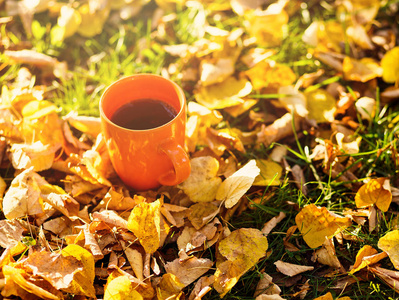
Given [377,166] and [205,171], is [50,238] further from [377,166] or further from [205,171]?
[377,166]

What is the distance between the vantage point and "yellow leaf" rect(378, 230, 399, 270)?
1.08 meters

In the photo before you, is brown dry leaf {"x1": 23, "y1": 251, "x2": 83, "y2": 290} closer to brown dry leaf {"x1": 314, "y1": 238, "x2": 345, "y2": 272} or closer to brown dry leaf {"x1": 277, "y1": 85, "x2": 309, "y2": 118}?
brown dry leaf {"x1": 314, "y1": 238, "x2": 345, "y2": 272}

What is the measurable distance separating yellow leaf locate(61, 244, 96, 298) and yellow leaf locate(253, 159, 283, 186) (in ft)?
1.85

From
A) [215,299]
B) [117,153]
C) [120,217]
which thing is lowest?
[215,299]

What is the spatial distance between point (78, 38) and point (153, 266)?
118cm

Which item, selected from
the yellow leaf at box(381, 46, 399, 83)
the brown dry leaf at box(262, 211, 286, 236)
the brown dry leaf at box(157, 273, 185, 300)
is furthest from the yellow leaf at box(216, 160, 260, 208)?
the yellow leaf at box(381, 46, 399, 83)

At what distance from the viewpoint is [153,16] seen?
1.90 meters

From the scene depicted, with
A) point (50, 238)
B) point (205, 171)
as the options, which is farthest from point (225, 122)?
point (50, 238)

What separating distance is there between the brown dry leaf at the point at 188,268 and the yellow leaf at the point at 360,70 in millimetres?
976

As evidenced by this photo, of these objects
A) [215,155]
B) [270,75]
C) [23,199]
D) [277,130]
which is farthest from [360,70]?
[23,199]

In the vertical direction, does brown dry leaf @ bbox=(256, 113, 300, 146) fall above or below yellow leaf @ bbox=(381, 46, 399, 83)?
below

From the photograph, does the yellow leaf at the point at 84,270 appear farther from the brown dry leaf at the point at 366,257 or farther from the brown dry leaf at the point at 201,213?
the brown dry leaf at the point at 366,257

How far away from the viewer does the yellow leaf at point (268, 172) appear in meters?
1.26

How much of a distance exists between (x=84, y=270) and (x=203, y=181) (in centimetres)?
44
